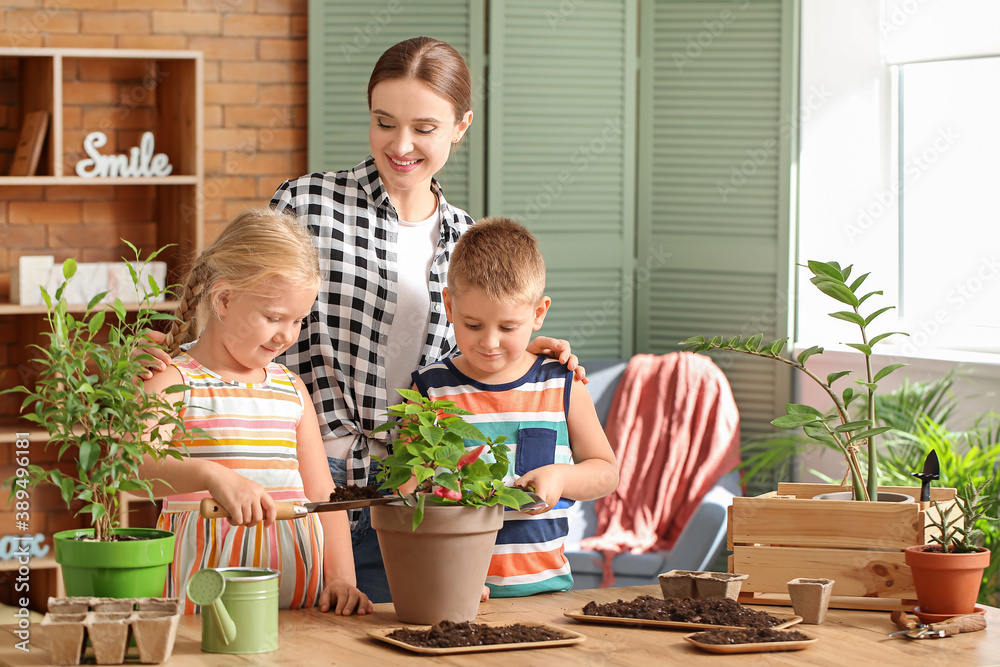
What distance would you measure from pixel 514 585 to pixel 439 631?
1.03 ft

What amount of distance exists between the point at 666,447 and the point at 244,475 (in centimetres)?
237

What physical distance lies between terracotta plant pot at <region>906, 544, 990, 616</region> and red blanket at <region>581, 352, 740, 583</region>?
2151 millimetres

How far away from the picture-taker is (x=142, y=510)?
4.07 metres

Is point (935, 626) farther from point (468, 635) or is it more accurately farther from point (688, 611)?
point (468, 635)

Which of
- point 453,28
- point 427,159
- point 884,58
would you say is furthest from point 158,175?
point 884,58

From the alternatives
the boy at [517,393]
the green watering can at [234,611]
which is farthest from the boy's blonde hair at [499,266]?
the green watering can at [234,611]

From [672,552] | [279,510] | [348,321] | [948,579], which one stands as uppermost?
[348,321]

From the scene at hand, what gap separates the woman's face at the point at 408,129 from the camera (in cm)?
190

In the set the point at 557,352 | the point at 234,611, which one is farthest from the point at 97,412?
the point at 557,352

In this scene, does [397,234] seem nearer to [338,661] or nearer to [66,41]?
[338,661]

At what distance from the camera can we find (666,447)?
3.85 meters

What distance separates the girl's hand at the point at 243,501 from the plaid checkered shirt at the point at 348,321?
1.77 feet

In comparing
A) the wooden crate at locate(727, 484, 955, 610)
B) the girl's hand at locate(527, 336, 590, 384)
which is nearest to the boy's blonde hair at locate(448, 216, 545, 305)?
the girl's hand at locate(527, 336, 590, 384)

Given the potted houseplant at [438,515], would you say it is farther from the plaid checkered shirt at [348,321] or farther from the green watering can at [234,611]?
the plaid checkered shirt at [348,321]
